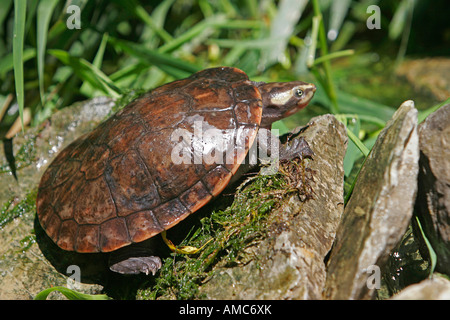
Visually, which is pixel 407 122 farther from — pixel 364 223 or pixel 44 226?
pixel 44 226

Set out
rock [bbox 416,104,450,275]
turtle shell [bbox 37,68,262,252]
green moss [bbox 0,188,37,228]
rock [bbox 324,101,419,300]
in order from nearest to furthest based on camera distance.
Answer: rock [bbox 324,101,419,300]
rock [bbox 416,104,450,275]
turtle shell [bbox 37,68,262,252]
green moss [bbox 0,188,37,228]

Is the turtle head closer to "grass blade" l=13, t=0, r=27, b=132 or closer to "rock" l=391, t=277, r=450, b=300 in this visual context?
"rock" l=391, t=277, r=450, b=300

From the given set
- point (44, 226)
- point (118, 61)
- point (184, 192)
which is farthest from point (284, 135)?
point (118, 61)

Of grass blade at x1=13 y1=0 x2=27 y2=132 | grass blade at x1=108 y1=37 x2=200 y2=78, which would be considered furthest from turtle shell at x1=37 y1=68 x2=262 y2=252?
grass blade at x1=108 y1=37 x2=200 y2=78

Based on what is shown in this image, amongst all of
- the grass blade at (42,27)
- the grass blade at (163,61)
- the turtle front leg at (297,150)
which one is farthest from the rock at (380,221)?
the grass blade at (42,27)

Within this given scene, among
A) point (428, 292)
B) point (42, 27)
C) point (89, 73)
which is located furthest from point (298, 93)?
point (42, 27)

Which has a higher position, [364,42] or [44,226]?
[364,42]

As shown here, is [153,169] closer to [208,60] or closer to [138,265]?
[138,265]
